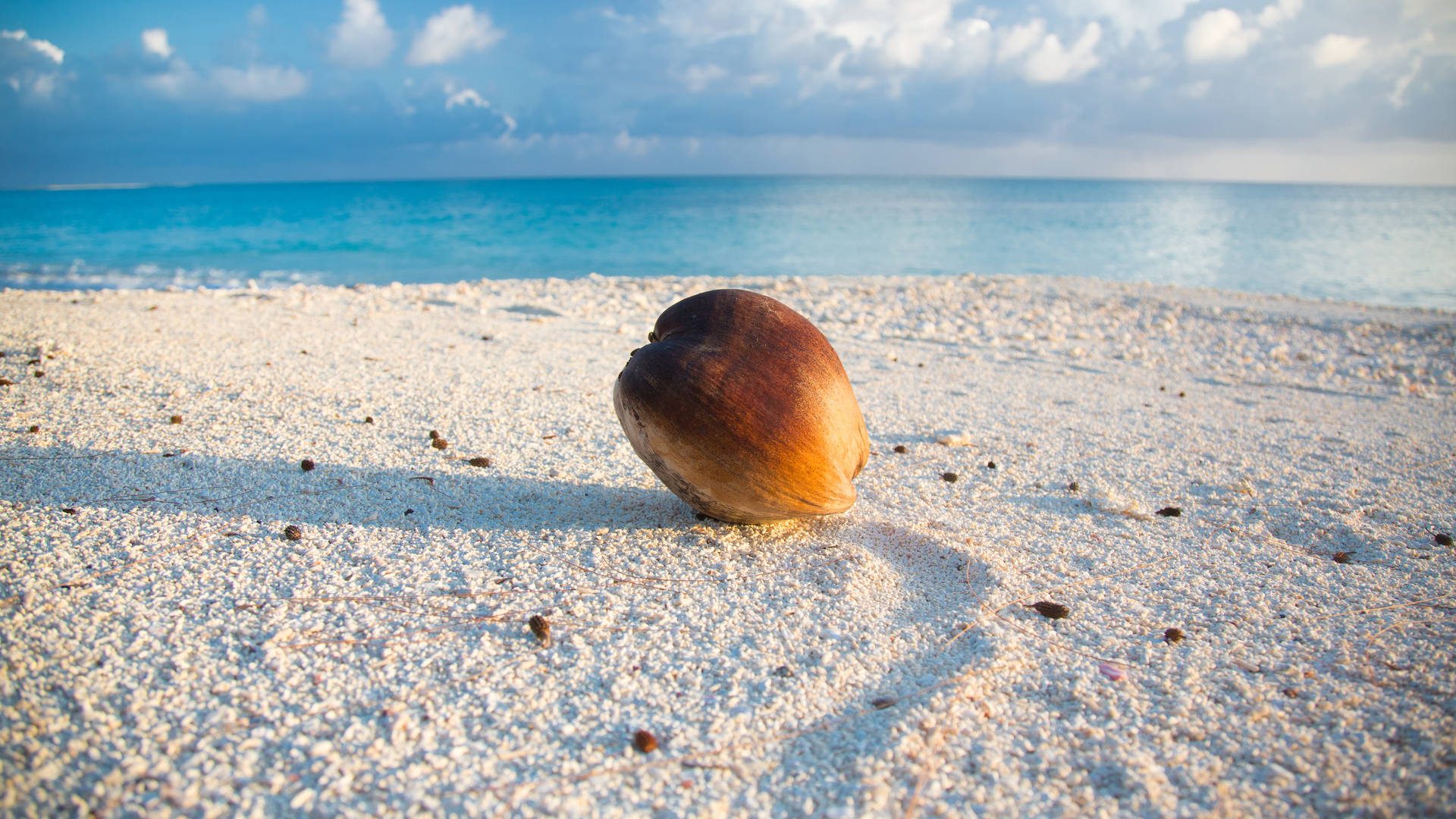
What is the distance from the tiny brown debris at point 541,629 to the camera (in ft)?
8.08

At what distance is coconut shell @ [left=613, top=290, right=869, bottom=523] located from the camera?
9.38 feet

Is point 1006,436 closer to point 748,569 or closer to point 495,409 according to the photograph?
point 748,569

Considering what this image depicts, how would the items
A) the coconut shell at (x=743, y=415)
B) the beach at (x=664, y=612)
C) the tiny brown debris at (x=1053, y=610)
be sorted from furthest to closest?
the coconut shell at (x=743, y=415) → the tiny brown debris at (x=1053, y=610) → the beach at (x=664, y=612)

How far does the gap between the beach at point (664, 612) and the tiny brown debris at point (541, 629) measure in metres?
0.05

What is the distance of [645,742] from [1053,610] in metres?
1.56

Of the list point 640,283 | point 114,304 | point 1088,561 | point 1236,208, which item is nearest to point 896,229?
point 640,283

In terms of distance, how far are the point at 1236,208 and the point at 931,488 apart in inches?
3061

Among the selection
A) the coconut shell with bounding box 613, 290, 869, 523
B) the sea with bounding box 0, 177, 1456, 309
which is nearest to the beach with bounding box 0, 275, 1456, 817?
the coconut shell with bounding box 613, 290, 869, 523

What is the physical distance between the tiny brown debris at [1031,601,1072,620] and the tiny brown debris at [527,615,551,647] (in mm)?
1710

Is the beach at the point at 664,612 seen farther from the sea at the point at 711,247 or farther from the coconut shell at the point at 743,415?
the sea at the point at 711,247

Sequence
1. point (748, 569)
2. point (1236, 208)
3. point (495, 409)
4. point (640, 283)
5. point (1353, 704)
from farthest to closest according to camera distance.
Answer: point (1236, 208), point (640, 283), point (495, 409), point (748, 569), point (1353, 704)

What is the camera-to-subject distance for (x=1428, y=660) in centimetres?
248

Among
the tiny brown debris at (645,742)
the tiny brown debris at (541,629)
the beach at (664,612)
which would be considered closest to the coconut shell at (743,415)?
the beach at (664,612)

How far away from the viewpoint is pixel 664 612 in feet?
8.81
